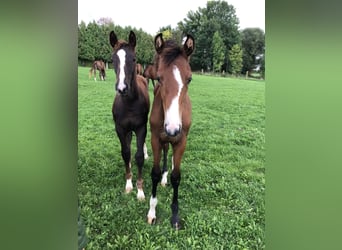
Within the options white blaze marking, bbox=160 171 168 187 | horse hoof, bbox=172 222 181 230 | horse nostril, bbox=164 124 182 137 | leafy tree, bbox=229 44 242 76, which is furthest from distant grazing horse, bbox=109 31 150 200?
leafy tree, bbox=229 44 242 76

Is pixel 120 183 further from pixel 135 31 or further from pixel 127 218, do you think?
pixel 135 31

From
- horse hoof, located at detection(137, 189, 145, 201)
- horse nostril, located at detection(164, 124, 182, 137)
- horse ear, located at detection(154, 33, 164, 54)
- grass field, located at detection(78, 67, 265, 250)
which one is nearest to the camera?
horse nostril, located at detection(164, 124, 182, 137)

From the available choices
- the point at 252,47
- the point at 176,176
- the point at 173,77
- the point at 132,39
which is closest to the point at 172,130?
the point at 173,77

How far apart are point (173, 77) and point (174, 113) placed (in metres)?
0.17

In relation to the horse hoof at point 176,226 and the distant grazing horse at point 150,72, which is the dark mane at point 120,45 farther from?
the horse hoof at point 176,226

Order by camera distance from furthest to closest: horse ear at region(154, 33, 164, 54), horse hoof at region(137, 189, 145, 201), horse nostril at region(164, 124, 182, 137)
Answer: horse hoof at region(137, 189, 145, 201), horse ear at region(154, 33, 164, 54), horse nostril at region(164, 124, 182, 137)

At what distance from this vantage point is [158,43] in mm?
1644

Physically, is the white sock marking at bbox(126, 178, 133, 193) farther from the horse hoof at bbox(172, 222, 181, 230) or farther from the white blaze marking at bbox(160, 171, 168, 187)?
the horse hoof at bbox(172, 222, 181, 230)

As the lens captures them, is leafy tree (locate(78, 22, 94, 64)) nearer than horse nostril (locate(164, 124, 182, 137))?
No

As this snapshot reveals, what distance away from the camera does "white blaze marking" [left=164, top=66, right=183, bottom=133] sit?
1.52 m

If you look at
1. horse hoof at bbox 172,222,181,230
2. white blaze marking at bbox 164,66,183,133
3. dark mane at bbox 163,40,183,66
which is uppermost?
dark mane at bbox 163,40,183,66

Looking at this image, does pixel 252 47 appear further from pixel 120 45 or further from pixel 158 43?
pixel 120 45

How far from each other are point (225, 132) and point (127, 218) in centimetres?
70
